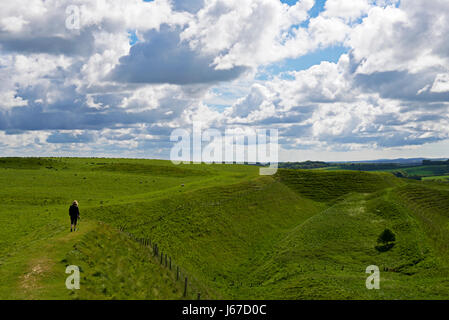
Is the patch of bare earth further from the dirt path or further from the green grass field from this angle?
the green grass field

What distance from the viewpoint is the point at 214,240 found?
185 ft

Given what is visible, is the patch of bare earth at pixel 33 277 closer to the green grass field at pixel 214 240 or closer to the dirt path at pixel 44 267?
the dirt path at pixel 44 267

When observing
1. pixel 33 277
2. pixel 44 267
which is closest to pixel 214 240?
pixel 44 267

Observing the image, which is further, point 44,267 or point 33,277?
point 44,267

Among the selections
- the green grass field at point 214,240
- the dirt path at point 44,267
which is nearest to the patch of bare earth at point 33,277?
the dirt path at point 44,267

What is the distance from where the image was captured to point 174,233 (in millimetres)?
53375

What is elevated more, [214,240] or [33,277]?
[33,277]

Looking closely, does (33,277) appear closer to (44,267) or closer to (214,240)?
(44,267)

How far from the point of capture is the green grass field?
2809 cm

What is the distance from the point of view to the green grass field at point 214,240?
2809 centimetres

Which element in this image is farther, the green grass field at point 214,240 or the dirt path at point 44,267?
the green grass field at point 214,240
